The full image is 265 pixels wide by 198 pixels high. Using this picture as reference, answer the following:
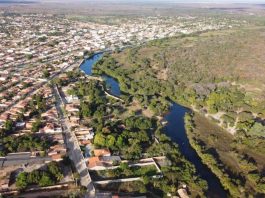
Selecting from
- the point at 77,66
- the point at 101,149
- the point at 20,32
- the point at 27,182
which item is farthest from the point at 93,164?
the point at 20,32

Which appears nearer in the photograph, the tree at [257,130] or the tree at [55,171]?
the tree at [55,171]

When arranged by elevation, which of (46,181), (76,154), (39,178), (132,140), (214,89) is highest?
(39,178)

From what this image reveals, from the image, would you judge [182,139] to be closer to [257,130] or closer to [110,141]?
[257,130]

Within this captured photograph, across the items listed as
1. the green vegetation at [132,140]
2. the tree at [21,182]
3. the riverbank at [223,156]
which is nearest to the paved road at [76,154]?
the green vegetation at [132,140]

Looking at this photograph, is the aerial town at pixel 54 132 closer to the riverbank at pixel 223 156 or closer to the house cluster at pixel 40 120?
the house cluster at pixel 40 120

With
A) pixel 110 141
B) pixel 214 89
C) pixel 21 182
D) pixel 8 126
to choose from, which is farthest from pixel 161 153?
pixel 214 89

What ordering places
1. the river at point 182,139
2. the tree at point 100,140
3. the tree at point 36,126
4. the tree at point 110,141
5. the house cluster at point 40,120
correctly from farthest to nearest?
the tree at point 36,126 < the tree at point 100,140 < the tree at point 110,141 < the house cluster at point 40,120 < the river at point 182,139

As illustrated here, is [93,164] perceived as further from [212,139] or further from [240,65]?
[240,65]
